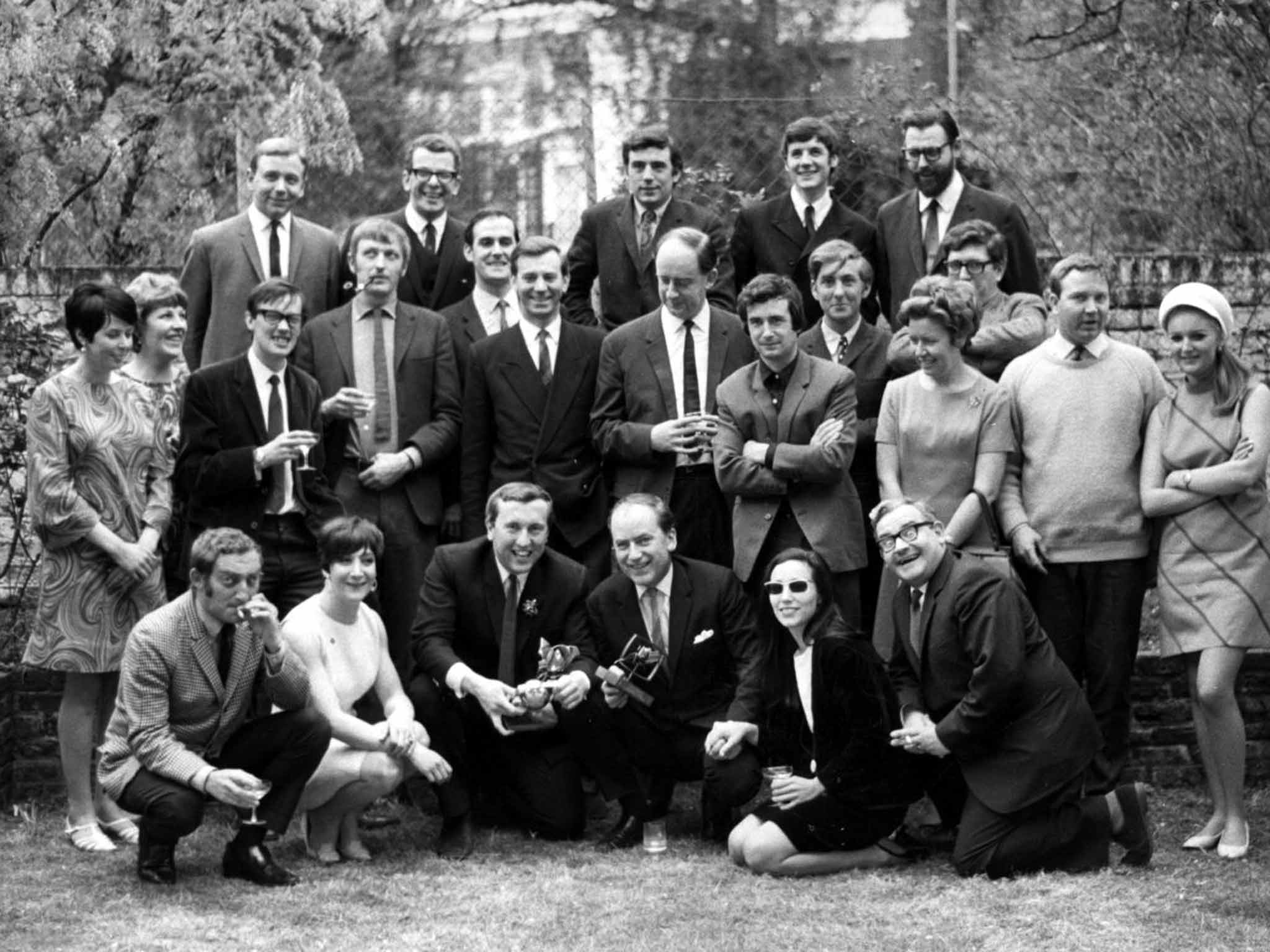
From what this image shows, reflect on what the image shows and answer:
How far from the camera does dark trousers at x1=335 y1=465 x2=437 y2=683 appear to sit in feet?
24.6

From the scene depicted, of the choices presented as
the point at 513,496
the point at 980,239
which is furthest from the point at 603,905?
the point at 980,239

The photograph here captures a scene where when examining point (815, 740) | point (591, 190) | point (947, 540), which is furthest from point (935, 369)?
point (591, 190)

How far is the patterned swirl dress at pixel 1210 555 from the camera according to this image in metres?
6.80

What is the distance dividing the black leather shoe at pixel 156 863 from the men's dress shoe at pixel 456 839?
91 cm

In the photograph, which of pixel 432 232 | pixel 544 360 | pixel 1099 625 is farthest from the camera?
pixel 432 232

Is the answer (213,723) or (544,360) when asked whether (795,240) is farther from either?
(213,723)

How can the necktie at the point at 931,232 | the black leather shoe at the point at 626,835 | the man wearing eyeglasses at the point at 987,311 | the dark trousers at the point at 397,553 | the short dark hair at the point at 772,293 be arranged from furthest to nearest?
the necktie at the point at 931,232 < the dark trousers at the point at 397,553 < the man wearing eyeglasses at the point at 987,311 < the short dark hair at the point at 772,293 < the black leather shoe at the point at 626,835

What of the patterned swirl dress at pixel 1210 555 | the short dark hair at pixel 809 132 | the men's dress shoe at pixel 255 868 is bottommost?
the men's dress shoe at pixel 255 868

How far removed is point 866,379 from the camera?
7.54m

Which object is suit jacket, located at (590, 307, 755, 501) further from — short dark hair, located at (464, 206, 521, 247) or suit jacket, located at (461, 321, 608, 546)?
short dark hair, located at (464, 206, 521, 247)

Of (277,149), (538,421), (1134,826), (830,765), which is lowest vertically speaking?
(1134,826)

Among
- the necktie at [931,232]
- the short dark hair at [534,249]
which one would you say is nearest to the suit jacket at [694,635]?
the short dark hair at [534,249]

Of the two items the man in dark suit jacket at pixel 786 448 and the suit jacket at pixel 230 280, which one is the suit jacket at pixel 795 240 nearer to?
the man in dark suit jacket at pixel 786 448

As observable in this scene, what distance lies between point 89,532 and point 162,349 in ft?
2.30
